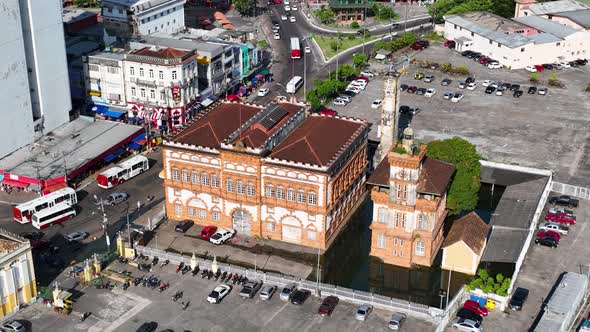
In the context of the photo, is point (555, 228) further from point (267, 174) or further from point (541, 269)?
point (267, 174)

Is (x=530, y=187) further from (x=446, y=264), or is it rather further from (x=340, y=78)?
(x=340, y=78)

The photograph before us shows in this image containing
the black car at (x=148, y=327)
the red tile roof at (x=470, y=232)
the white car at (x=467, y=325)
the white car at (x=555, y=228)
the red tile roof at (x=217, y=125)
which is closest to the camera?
the black car at (x=148, y=327)

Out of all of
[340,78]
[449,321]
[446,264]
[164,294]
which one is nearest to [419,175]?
[446,264]

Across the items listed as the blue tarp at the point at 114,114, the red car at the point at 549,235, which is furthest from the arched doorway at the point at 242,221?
the blue tarp at the point at 114,114

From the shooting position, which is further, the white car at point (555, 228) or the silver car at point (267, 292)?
the white car at point (555, 228)

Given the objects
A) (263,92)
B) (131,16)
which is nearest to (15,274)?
(263,92)

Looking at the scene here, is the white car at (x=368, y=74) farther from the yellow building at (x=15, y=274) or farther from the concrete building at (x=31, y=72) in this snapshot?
the yellow building at (x=15, y=274)
